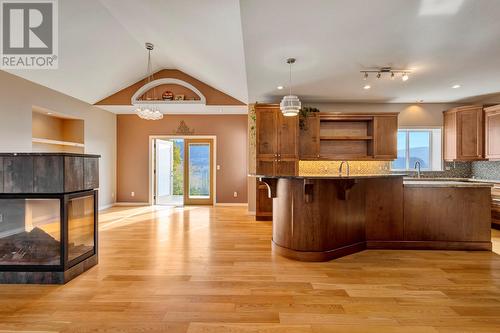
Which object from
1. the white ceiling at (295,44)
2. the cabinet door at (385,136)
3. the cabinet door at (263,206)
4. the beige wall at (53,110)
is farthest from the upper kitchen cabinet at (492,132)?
the beige wall at (53,110)

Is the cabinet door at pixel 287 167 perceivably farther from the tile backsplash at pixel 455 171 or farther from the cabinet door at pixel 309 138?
the tile backsplash at pixel 455 171

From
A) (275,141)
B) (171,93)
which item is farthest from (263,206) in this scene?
(171,93)

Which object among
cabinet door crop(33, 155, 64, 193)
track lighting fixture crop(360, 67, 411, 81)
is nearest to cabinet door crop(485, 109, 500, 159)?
track lighting fixture crop(360, 67, 411, 81)

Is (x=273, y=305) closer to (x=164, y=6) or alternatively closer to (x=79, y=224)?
(x=79, y=224)

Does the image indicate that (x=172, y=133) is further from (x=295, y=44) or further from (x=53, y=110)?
(x=295, y=44)

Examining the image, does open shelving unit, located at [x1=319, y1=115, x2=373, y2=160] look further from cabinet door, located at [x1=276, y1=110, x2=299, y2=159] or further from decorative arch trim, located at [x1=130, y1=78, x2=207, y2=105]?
decorative arch trim, located at [x1=130, y1=78, x2=207, y2=105]

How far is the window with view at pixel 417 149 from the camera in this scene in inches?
250

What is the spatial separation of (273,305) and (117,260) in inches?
86.3

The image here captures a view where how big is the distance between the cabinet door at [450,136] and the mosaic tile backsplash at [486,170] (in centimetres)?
66

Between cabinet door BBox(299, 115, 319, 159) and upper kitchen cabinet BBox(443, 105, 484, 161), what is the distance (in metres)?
3.08

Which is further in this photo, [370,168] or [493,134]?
[370,168]

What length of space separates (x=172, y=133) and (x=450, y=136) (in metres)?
7.19

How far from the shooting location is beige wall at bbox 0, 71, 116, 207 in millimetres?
4437

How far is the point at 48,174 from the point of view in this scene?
2646mm
